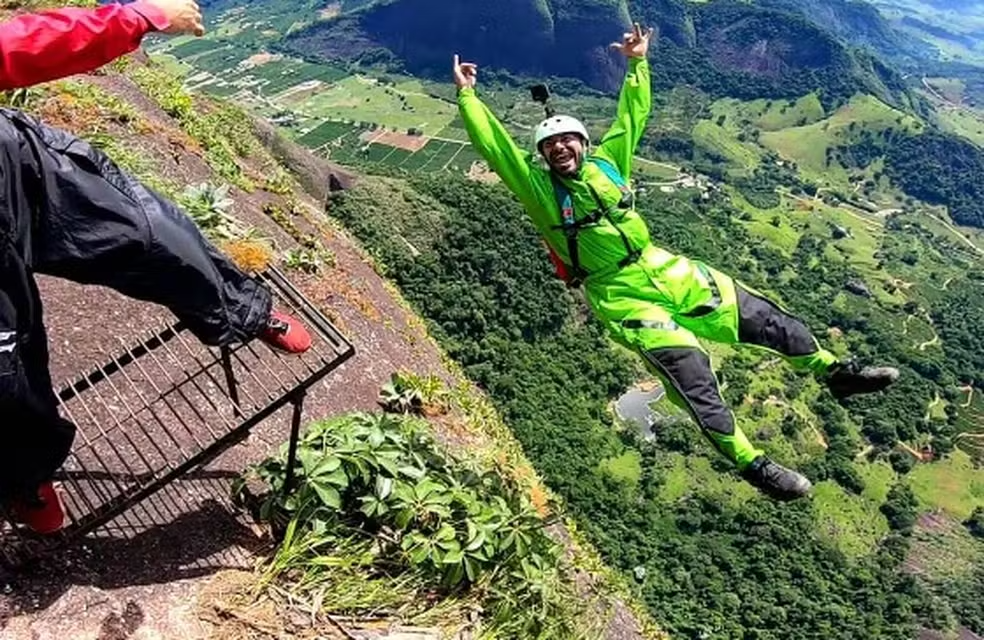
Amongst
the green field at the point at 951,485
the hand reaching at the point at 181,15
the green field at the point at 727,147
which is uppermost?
the hand reaching at the point at 181,15

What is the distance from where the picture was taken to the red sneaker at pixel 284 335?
193 inches

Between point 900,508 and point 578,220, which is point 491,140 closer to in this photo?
point 578,220

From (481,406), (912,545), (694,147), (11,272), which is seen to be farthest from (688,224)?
(11,272)

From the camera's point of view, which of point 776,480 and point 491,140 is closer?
point 776,480

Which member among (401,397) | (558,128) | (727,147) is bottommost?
(727,147)

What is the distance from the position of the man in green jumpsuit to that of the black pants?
3129 mm

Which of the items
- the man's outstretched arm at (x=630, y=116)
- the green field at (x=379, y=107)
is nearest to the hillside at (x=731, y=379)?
the green field at (x=379, y=107)

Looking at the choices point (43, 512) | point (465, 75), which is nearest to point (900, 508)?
point (465, 75)

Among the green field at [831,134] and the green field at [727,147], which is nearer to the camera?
the green field at [727,147]

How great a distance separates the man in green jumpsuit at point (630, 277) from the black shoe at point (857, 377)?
2 cm

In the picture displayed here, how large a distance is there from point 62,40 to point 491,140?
13.7ft

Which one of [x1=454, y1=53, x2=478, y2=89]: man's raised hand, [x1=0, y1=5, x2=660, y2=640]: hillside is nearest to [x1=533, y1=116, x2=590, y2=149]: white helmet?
[x1=454, y1=53, x2=478, y2=89]: man's raised hand

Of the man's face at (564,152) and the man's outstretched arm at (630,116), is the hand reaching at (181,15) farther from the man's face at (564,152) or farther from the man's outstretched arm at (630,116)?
the man's outstretched arm at (630,116)

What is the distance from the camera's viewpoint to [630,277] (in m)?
6.84
